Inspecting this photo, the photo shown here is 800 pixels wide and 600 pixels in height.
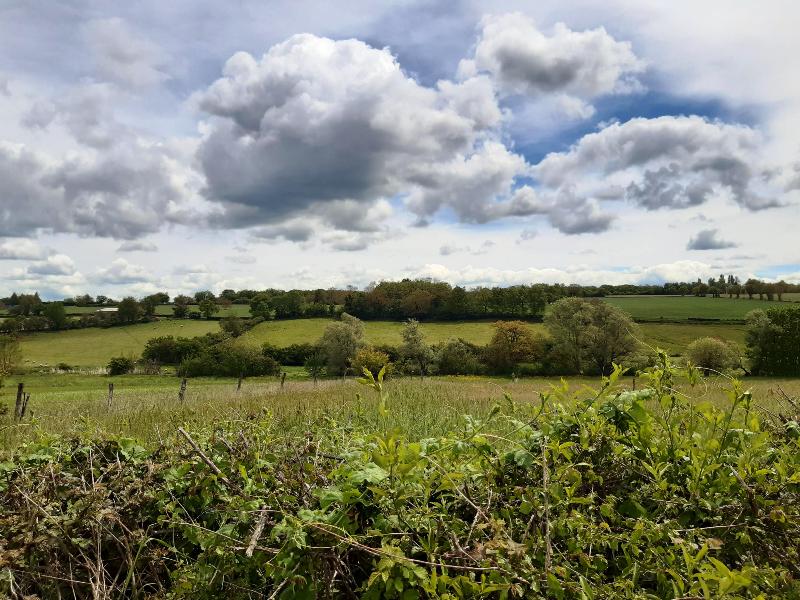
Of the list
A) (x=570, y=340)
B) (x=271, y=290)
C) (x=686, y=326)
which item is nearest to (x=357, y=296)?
(x=271, y=290)

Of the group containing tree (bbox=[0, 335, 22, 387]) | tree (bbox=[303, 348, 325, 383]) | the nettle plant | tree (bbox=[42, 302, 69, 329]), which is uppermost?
the nettle plant

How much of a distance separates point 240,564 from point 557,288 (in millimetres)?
117910

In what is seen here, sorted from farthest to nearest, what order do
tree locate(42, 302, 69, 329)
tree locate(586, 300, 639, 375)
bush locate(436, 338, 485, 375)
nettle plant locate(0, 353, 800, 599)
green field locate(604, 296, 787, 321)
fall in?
tree locate(42, 302, 69, 329)
green field locate(604, 296, 787, 321)
bush locate(436, 338, 485, 375)
tree locate(586, 300, 639, 375)
nettle plant locate(0, 353, 800, 599)

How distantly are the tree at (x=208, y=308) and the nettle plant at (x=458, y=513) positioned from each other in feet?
406

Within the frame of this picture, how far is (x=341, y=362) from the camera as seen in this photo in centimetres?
7900

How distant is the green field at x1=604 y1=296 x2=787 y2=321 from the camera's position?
9344 cm

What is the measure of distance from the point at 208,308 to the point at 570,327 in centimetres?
8594

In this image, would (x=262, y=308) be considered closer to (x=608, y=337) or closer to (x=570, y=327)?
(x=570, y=327)

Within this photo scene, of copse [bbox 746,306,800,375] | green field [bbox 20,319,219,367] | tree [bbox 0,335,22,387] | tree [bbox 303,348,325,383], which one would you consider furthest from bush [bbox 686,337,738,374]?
green field [bbox 20,319,219,367]

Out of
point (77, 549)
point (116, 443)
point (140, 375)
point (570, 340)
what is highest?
point (116, 443)

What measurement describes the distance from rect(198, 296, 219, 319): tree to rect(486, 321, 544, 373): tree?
73.1 metres

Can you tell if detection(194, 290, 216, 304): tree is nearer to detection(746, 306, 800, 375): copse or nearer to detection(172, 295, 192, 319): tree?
detection(172, 295, 192, 319): tree

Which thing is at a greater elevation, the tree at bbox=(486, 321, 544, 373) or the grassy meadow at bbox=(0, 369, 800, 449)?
the grassy meadow at bbox=(0, 369, 800, 449)

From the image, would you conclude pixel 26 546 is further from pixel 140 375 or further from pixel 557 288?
pixel 557 288
